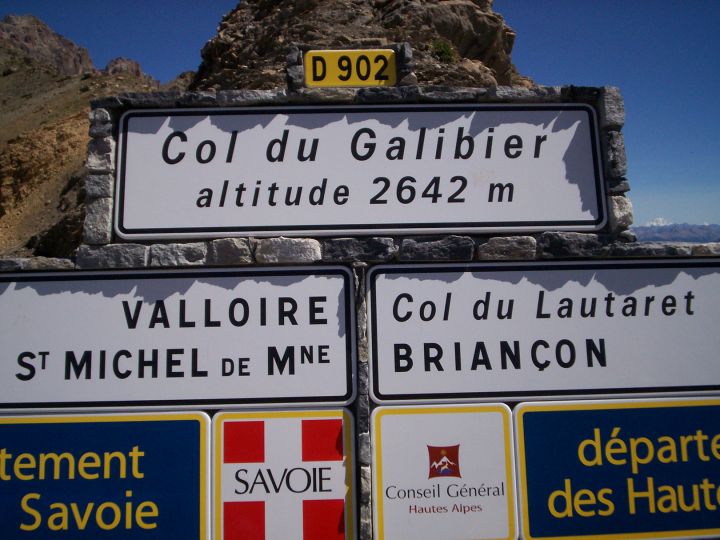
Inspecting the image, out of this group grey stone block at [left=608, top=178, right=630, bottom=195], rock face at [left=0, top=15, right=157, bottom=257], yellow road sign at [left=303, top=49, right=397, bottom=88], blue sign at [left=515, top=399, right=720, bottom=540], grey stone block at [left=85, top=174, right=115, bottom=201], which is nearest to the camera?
blue sign at [left=515, top=399, right=720, bottom=540]

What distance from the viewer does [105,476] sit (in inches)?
123

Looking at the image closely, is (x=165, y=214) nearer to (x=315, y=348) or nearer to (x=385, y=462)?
(x=315, y=348)

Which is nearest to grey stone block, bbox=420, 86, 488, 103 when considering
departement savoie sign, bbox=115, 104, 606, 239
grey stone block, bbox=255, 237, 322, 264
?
departement savoie sign, bbox=115, 104, 606, 239

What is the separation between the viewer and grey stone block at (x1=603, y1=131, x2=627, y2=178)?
341 centimetres

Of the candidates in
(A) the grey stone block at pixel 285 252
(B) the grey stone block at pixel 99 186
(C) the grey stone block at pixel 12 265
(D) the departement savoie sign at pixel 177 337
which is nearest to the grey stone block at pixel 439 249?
(D) the departement savoie sign at pixel 177 337

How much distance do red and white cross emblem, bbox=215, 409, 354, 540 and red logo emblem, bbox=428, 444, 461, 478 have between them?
1.74ft

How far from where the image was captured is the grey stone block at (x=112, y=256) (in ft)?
10.6

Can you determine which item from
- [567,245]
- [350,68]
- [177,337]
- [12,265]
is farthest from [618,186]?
[12,265]

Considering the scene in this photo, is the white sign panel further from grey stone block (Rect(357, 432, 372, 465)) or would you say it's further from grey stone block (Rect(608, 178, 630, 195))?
grey stone block (Rect(608, 178, 630, 195))

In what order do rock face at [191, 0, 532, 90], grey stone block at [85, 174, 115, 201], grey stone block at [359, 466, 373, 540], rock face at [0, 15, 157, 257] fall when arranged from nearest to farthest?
grey stone block at [359, 466, 373, 540] → grey stone block at [85, 174, 115, 201] → rock face at [191, 0, 532, 90] → rock face at [0, 15, 157, 257]

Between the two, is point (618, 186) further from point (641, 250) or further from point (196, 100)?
point (196, 100)

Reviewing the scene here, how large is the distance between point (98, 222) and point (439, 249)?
89.6 inches

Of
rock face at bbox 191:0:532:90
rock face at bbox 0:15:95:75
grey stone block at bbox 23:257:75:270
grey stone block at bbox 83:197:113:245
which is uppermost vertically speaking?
rock face at bbox 0:15:95:75

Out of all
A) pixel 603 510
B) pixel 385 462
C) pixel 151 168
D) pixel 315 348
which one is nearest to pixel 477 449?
pixel 385 462
